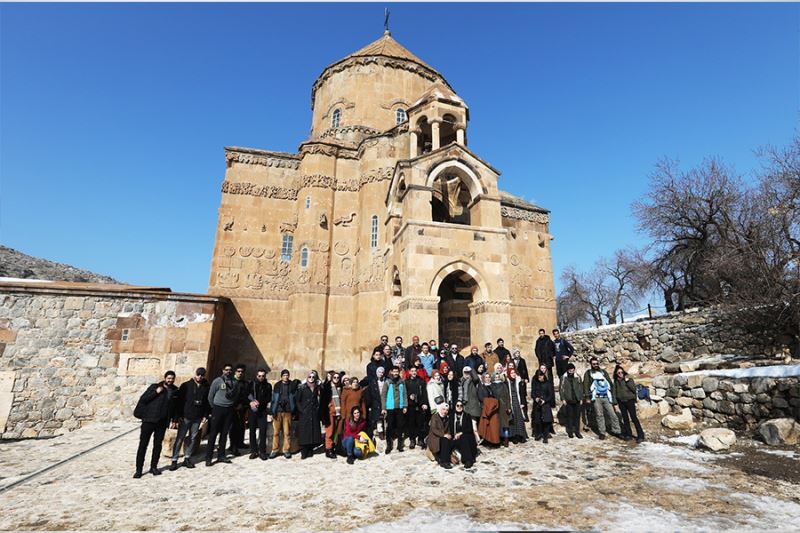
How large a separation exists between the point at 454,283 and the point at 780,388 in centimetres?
1003

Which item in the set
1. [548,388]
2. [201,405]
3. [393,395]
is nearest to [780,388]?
[548,388]

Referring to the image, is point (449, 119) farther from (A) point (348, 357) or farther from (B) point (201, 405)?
(B) point (201, 405)

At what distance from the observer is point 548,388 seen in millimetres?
8336

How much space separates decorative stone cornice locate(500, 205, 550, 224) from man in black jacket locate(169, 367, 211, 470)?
16134 mm

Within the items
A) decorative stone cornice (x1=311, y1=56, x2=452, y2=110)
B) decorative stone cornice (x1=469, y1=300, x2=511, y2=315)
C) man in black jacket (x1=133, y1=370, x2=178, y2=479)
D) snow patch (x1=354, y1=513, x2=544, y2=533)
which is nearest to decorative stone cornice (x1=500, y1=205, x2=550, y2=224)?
decorative stone cornice (x1=469, y1=300, x2=511, y2=315)

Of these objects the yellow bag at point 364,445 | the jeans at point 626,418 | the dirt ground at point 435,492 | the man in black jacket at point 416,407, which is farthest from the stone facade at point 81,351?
the jeans at point 626,418

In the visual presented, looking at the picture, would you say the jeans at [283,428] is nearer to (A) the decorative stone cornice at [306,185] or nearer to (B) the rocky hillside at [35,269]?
(A) the decorative stone cornice at [306,185]

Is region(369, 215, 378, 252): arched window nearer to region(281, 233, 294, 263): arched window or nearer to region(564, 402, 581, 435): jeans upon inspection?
region(281, 233, 294, 263): arched window

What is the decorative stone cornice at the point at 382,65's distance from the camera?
2098 centimetres

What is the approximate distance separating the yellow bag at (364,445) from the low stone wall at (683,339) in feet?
37.6

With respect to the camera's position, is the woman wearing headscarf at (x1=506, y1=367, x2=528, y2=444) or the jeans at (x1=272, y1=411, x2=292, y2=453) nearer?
the jeans at (x1=272, y1=411, x2=292, y2=453)

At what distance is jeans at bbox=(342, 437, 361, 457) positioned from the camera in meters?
7.16

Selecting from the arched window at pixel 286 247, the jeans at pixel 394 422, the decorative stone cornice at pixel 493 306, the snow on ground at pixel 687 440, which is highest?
the arched window at pixel 286 247

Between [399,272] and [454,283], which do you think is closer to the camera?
[399,272]
